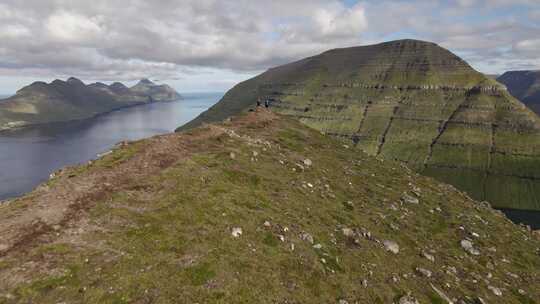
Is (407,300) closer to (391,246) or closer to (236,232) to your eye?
(391,246)

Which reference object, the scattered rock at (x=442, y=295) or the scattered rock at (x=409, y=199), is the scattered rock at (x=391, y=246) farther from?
the scattered rock at (x=409, y=199)

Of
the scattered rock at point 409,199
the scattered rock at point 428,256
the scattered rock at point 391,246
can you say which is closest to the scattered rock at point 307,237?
the scattered rock at point 391,246

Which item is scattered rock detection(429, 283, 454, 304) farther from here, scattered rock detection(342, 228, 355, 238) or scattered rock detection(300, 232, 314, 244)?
scattered rock detection(300, 232, 314, 244)

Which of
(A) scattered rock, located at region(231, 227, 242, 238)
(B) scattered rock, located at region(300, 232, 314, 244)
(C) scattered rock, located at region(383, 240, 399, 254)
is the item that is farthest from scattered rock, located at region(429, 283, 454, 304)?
(A) scattered rock, located at region(231, 227, 242, 238)

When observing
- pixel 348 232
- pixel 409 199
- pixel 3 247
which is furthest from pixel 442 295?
pixel 3 247

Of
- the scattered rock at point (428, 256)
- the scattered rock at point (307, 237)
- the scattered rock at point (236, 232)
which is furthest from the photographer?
the scattered rock at point (428, 256)

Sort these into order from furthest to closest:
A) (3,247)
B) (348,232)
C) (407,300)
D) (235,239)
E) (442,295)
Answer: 1. (348,232)
2. (442,295)
3. (235,239)
4. (407,300)
5. (3,247)
